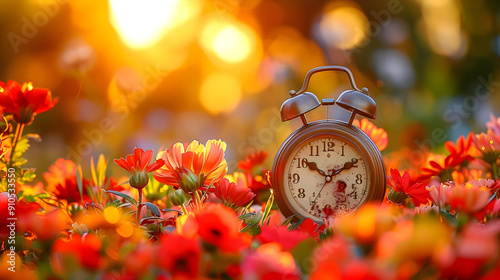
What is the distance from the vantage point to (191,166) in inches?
24.6

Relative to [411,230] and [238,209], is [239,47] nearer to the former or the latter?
[238,209]

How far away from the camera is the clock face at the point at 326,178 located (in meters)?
0.74

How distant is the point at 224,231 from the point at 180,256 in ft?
0.14

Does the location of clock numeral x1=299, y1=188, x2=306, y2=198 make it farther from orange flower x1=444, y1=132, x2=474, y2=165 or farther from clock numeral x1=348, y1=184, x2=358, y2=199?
orange flower x1=444, y1=132, x2=474, y2=165

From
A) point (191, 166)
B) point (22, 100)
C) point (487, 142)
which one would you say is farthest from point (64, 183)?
point (487, 142)

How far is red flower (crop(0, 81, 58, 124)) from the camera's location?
67 centimetres

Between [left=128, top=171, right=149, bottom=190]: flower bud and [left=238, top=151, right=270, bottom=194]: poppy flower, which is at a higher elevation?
[left=128, top=171, right=149, bottom=190]: flower bud

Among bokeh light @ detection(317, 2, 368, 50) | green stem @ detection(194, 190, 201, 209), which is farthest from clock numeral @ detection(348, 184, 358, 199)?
bokeh light @ detection(317, 2, 368, 50)

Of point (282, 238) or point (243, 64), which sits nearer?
point (282, 238)

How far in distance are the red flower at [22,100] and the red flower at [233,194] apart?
0.31 meters

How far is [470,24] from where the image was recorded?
10.3 feet

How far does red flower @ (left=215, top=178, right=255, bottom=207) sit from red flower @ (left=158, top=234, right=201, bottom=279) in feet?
0.95

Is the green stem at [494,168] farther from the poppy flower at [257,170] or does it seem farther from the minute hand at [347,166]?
the poppy flower at [257,170]
